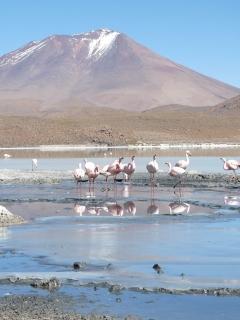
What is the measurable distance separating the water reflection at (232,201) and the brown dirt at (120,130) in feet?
213

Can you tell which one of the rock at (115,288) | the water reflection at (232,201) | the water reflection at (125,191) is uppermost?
the water reflection at (125,191)

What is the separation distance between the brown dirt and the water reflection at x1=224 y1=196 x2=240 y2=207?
6500cm

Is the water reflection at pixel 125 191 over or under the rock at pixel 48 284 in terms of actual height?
over

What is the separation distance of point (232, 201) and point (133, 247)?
866cm

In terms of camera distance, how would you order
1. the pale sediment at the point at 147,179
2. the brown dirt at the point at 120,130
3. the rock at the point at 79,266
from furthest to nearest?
the brown dirt at the point at 120,130
the pale sediment at the point at 147,179
the rock at the point at 79,266

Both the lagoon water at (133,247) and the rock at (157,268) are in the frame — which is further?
the rock at (157,268)

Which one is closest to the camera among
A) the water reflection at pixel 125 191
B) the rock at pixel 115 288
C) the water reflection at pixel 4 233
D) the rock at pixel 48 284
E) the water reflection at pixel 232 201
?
the rock at pixel 115 288

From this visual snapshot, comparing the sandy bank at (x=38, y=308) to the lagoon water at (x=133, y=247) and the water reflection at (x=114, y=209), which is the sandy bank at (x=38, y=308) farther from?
the water reflection at (x=114, y=209)

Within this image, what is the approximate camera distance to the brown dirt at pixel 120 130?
8894 centimetres

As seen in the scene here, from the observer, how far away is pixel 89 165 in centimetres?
2605

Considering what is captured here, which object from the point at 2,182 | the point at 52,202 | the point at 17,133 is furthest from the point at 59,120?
the point at 52,202

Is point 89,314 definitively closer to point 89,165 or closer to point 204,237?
Result: point 204,237

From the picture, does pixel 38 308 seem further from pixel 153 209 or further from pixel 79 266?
pixel 153 209

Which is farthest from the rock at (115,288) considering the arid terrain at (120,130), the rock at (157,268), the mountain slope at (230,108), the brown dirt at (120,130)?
the mountain slope at (230,108)
